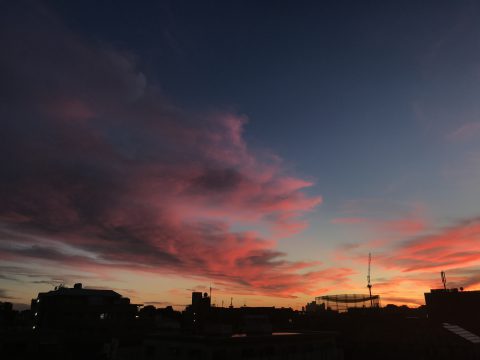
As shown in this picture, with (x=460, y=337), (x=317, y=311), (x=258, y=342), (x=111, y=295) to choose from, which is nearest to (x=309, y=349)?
(x=258, y=342)

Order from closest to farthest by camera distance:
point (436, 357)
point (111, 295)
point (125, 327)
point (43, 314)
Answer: point (436, 357) < point (125, 327) < point (43, 314) < point (111, 295)

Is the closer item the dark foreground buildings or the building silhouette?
the dark foreground buildings

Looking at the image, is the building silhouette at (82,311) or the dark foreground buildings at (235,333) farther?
the building silhouette at (82,311)

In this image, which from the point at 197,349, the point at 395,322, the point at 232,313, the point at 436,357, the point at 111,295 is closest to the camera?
the point at 197,349

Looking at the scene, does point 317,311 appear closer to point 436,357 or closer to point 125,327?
point 436,357

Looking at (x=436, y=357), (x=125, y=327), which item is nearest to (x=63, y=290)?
(x=125, y=327)

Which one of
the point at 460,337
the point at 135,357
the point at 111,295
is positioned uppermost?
the point at 111,295

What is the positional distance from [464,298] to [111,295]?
381 ft

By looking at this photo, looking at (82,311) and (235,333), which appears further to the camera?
(82,311)

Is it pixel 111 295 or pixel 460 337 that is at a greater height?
pixel 111 295

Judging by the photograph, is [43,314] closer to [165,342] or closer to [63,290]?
[63,290]

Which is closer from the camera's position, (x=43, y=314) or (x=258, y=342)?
(x=258, y=342)

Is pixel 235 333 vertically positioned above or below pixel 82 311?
below

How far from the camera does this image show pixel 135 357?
193 ft
